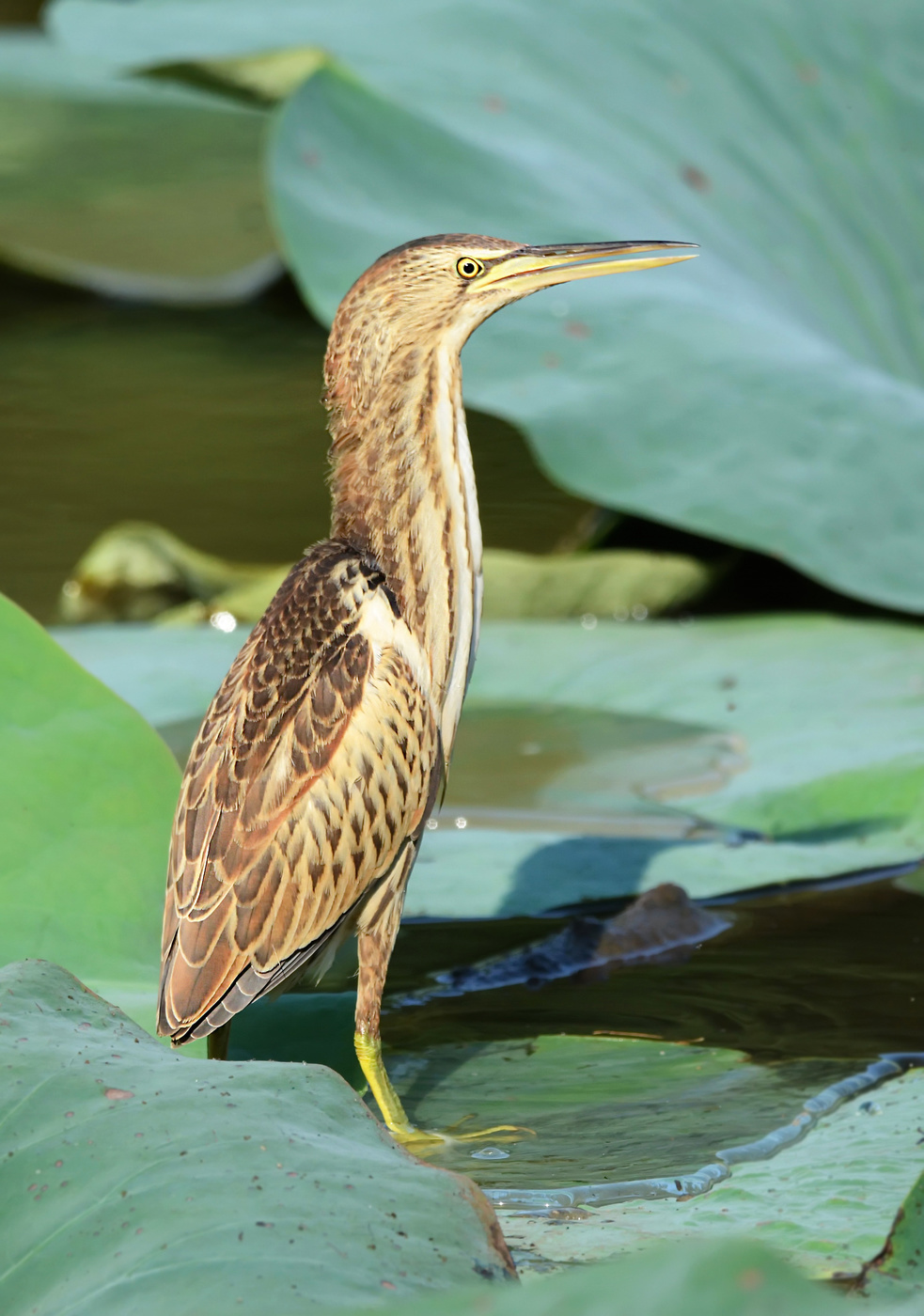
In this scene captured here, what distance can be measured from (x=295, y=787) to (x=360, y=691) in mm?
175

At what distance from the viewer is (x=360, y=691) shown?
268 cm

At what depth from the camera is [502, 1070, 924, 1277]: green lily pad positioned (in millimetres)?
2029

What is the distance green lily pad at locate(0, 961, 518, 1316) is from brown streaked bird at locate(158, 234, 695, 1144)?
757mm

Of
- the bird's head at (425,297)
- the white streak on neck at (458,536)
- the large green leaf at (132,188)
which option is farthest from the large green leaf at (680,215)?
the large green leaf at (132,188)

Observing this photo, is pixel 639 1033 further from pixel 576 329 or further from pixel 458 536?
pixel 576 329

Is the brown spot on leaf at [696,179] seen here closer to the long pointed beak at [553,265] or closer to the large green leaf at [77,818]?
the long pointed beak at [553,265]

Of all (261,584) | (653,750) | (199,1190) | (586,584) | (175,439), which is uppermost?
(199,1190)

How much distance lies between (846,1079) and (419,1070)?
2.23 ft

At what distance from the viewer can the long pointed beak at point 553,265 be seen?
282cm

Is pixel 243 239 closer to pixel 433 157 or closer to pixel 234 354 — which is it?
pixel 234 354

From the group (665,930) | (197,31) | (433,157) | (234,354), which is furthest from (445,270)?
(234,354)

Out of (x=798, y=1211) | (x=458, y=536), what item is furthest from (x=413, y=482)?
(x=798, y=1211)

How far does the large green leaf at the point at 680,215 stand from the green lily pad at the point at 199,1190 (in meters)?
2.53

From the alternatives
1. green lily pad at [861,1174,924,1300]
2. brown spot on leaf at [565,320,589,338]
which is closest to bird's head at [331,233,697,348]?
brown spot on leaf at [565,320,589,338]
